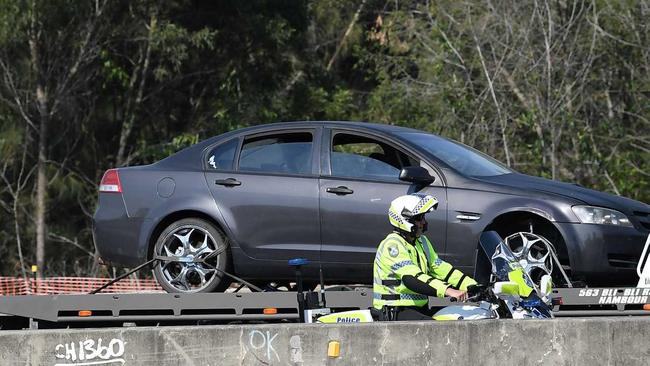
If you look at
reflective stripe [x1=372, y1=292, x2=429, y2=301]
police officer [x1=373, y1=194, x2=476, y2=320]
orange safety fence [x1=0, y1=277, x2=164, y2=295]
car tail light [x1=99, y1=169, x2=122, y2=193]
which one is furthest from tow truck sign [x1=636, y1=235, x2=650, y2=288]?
orange safety fence [x1=0, y1=277, x2=164, y2=295]

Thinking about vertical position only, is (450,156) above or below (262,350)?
above

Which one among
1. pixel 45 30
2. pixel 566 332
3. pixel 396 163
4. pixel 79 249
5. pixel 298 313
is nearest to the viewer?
pixel 566 332

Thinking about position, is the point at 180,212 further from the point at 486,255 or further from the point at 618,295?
the point at 618,295

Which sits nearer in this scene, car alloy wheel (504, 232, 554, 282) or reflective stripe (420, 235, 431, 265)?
reflective stripe (420, 235, 431, 265)

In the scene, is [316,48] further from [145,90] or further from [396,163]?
[396,163]

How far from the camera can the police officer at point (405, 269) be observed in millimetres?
7590

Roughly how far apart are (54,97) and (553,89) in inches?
398

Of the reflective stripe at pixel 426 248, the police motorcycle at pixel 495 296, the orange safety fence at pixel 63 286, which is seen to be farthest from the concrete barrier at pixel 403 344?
the orange safety fence at pixel 63 286

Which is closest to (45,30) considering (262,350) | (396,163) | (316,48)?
(316,48)

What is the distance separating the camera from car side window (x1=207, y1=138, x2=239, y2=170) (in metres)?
9.50

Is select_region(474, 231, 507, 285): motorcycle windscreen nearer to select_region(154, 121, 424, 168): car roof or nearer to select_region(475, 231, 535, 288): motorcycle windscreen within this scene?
select_region(475, 231, 535, 288): motorcycle windscreen

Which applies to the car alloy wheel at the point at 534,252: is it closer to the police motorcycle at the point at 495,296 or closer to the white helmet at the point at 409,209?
the police motorcycle at the point at 495,296

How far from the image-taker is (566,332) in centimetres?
627

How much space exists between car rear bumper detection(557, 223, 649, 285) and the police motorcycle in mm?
867
